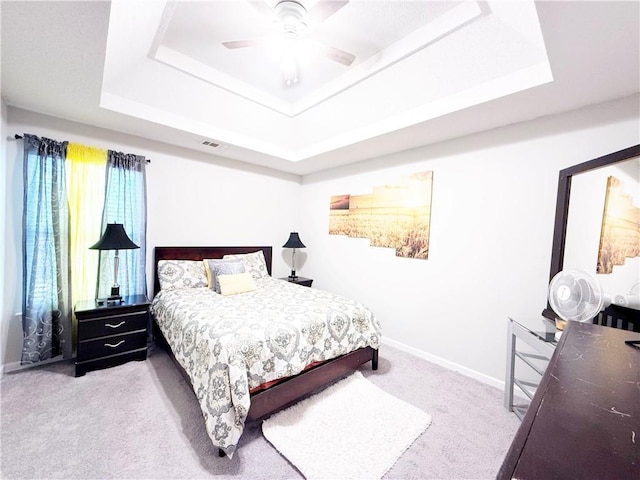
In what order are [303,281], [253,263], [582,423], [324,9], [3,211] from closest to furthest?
[582,423], [324,9], [3,211], [253,263], [303,281]

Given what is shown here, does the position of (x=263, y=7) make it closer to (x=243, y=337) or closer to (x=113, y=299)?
(x=243, y=337)

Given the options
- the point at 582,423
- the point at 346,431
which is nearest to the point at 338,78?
the point at 582,423

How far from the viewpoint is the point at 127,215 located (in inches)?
112

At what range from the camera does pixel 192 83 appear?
8.11 ft

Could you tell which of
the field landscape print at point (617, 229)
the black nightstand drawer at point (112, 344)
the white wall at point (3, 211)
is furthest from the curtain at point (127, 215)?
the field landscape print at point (617, 229)

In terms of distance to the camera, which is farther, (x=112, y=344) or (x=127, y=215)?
(x=127, y=215)

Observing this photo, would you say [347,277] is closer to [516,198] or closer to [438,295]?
[438,295]

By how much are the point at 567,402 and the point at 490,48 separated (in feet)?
6.97

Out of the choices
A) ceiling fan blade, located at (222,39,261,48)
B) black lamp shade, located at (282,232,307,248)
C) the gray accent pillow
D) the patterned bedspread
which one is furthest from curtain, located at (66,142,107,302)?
black lamp shade, located at (282,232,307,248)

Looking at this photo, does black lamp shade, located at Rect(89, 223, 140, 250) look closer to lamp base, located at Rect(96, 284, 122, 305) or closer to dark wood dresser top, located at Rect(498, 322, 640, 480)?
lamp base, located at Rect(96, 284, 122, 305)

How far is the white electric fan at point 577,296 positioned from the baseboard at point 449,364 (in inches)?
41.2

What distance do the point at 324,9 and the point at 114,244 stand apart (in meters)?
2.54

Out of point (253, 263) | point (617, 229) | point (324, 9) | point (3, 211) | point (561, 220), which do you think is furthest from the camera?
point (253, 263)

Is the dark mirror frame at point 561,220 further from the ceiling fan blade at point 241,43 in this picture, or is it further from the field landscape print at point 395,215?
the ceiling fan blade at point 241,43
